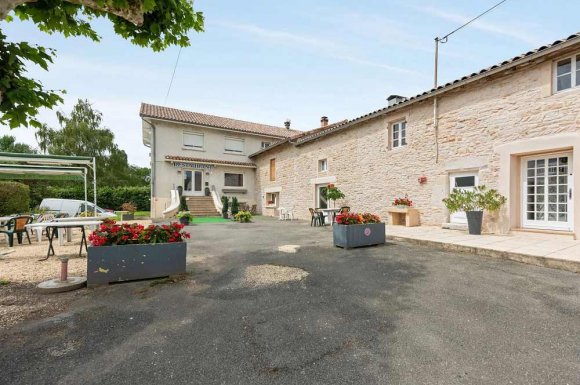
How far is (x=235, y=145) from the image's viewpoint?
2198 cm

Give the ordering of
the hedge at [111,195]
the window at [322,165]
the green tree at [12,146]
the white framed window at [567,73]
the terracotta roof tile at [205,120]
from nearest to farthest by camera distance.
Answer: the white framed window at [567,73]
the window at [322,165]
the terracotta roof tile at [205,120]
the hedge at [111,195]
the green tree at [12,146]

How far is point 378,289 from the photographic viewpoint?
3.82 m

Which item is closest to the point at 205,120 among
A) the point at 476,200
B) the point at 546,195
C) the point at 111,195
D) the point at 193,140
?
the point at 193,140

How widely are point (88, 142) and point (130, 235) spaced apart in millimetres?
27657

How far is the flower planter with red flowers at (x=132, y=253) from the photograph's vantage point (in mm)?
4023

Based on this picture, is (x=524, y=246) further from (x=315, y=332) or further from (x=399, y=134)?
(x=399, y=134)

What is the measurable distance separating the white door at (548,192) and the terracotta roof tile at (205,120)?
59.7ft

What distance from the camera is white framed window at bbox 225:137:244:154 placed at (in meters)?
21.6

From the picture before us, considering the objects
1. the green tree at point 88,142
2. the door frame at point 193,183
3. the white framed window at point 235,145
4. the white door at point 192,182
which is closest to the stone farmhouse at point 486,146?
the white framed window at point 235,145

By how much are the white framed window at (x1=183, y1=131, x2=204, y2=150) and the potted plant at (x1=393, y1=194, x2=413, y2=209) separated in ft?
49.3

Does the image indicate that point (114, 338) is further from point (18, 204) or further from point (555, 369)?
point (18, 204)

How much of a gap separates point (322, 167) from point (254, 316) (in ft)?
42.6

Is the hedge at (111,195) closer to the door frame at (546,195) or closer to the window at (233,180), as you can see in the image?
the window at (233,180)

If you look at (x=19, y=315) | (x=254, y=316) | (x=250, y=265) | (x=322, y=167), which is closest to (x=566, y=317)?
(x=254, y=316)
